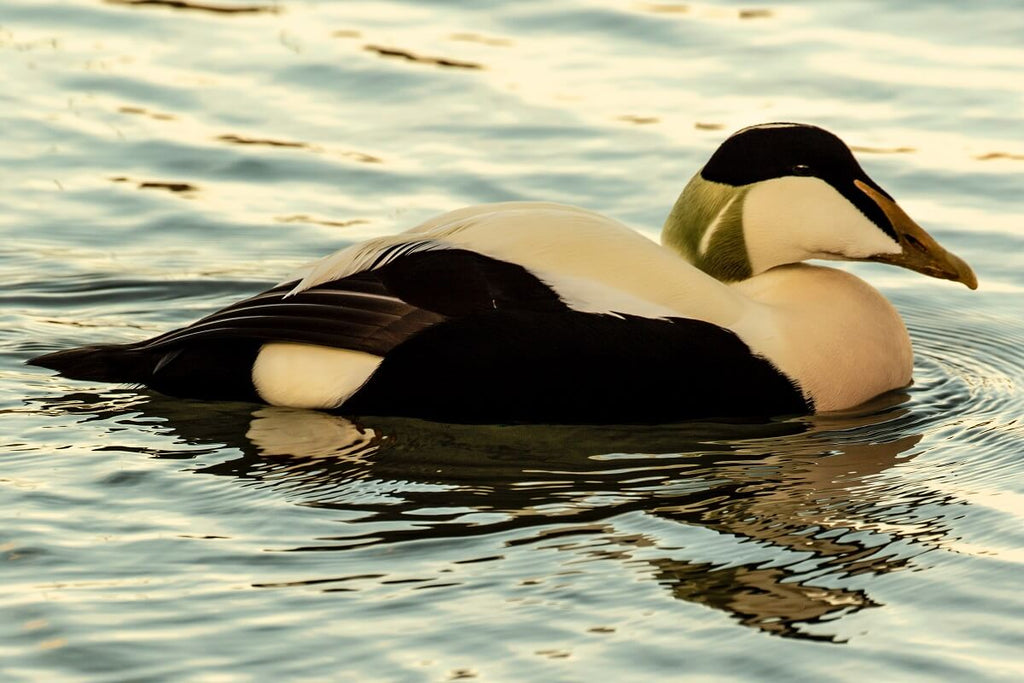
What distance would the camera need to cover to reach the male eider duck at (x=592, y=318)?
229 inches

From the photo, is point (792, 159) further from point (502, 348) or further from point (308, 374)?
point (308, 374)

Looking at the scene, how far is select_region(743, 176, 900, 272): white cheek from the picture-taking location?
243 inches

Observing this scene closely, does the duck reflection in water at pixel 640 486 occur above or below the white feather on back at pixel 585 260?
below

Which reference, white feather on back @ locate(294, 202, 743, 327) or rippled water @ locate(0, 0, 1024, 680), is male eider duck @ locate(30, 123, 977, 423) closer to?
white feather on back @ locate(294, 202, 743, 327)

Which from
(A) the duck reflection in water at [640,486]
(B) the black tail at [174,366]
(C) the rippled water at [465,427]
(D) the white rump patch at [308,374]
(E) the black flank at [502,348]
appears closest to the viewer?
(C) the rippled water at [465,427]

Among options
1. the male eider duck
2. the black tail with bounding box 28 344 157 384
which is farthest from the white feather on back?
the black tail with bounding box 28 344 157 384

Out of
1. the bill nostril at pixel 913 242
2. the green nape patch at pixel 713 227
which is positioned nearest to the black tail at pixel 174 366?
the green nape patch at pixel 713 227

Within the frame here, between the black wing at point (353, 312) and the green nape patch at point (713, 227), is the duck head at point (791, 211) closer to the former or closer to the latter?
the green nape patch at point (713, 227)

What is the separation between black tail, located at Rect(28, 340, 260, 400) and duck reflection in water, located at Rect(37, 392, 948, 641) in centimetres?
5

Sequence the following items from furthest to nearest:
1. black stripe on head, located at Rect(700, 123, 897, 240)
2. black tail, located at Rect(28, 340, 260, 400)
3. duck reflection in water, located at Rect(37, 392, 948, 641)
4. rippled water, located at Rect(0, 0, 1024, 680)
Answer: black stripe on head, located at Rect(700, 123, 897, 240) → black tail, located at Rect(28, 340, 260, 400) → duck reflection in water, located at Rect(37, 392, 948, 641) → rippled water, located at Rect(0, 0, 1024, 680)

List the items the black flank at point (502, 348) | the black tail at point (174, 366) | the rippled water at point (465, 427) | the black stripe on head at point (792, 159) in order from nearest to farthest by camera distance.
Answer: the rippled water at point (465, 427), the black flank at point (502, 348), the black tail at point (174, 366), the black stripe on head at point (792, 159)

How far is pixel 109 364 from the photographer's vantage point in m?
6.23

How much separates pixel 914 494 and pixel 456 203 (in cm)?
330

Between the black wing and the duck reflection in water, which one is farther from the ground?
the black wing
